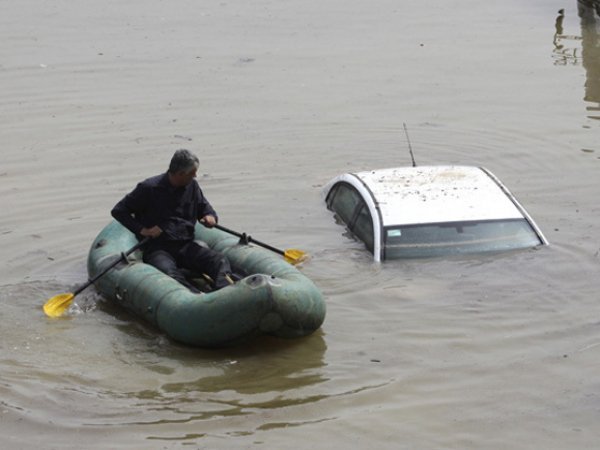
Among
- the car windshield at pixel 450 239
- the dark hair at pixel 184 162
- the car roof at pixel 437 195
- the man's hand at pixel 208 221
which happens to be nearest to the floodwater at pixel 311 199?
the car windshield at pixel 450 239

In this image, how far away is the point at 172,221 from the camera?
1290cm

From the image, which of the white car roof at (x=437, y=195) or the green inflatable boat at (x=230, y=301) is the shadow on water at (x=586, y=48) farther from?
the green inflatable boat at (x=230, y=301)

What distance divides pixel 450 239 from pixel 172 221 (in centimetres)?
308

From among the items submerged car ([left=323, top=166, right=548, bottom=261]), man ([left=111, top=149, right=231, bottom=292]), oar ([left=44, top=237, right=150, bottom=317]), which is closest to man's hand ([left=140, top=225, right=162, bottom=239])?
man ([left=111, top=149, right=231, bottom=292])

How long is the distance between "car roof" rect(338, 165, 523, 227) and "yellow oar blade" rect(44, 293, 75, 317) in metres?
3.58

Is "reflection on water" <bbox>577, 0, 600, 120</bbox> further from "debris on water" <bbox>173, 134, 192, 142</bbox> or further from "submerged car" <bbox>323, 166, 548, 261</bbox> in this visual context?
"submerged car" <bbox>323, 166, 548, 261</bbox>

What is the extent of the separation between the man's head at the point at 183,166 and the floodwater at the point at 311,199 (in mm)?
1565

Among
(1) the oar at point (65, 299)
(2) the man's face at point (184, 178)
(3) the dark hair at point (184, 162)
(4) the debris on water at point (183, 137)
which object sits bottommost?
(1) the oar at point (65, 299)

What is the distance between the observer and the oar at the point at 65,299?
41.9 ft

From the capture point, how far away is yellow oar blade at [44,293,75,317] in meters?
12.8

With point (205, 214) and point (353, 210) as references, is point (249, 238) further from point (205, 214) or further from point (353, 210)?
point (353, 210)

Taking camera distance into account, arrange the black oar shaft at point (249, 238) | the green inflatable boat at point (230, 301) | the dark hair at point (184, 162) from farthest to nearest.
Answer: the black oar shaft at point (249, 238)
the dark hair at point (184, 162)
the green inflatable boat at point (230, 301)

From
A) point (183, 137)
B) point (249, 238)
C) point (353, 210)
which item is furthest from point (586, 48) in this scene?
point (249, 238)

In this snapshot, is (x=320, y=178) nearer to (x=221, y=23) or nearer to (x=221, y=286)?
(x=221, y=286)
